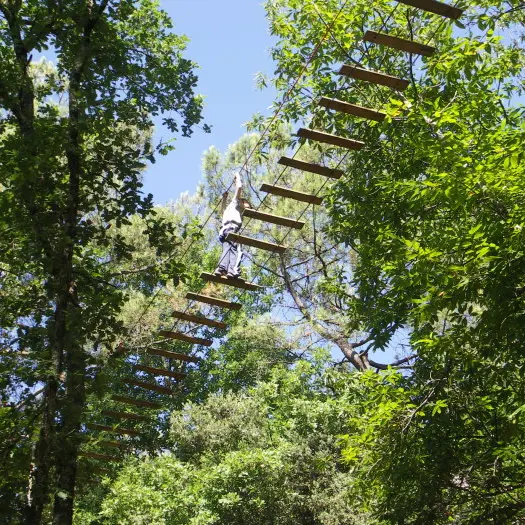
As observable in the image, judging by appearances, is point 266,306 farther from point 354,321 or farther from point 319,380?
point 354,321

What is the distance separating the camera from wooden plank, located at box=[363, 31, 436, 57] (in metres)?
5.26

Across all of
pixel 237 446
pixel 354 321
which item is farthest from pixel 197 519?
pixel 354 321

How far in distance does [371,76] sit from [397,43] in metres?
0.32

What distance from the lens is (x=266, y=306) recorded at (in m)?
18.1

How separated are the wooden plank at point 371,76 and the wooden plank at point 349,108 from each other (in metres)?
0.27

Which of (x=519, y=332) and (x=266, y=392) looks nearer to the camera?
(x=519, y=332)

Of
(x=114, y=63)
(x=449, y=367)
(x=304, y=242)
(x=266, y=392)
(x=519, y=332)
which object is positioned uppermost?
(x=304, y=242)

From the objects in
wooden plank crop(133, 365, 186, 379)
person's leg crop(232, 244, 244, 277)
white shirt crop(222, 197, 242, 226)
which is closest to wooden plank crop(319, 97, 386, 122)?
white shirt crop(222, 197, 242, 226)

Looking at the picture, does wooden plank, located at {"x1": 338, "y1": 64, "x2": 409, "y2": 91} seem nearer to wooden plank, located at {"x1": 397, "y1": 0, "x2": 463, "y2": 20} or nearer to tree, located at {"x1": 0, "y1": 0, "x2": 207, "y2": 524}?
wooden plank, located at {"x1": 397, "y1": 0, "x2": 463, "y2": 20}

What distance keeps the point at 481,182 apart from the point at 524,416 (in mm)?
1695

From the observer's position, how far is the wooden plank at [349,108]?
18.9 ft

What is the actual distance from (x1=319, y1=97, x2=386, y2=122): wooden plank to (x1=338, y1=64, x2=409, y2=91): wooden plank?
0.27 m

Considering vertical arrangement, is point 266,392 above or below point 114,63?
above

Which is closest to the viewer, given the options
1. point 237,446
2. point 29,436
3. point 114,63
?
point 29,436
